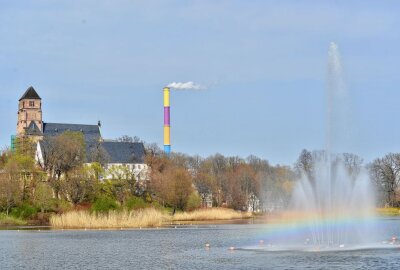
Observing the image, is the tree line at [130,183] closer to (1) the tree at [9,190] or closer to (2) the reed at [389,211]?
(1) the tree at [9,190]

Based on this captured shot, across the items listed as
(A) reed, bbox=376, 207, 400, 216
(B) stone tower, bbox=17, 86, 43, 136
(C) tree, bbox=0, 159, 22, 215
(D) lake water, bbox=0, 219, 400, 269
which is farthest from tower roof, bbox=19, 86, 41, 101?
(D) lake water, bbox=0, 219, 400, 269

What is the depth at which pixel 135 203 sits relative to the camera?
91.6 m

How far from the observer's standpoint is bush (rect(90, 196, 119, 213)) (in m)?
84.8

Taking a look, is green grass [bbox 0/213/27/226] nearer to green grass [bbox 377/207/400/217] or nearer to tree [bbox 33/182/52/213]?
tree [bbox 33/182/52/213]

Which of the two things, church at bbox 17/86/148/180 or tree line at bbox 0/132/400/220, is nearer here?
tree line at bbox 0/132/400/220

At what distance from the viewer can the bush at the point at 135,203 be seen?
3509 inches

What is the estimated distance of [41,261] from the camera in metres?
35.7

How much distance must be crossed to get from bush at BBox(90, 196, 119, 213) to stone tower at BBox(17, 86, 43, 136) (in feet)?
269

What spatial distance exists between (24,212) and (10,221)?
345 centimetres

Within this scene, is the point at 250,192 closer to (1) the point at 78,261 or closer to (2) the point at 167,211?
(2) the point at 167,211

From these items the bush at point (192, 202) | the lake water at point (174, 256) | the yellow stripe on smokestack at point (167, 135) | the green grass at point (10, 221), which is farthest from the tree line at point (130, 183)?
the lake water at point (174, 256)

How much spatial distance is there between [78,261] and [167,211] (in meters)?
59.6

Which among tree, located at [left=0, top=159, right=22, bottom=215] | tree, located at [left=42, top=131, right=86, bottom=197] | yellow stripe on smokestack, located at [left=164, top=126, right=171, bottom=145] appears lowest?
tree, located at [left=0, top=159, right=22, bottom=215]

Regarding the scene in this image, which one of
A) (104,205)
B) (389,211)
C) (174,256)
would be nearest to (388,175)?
(389,211)
